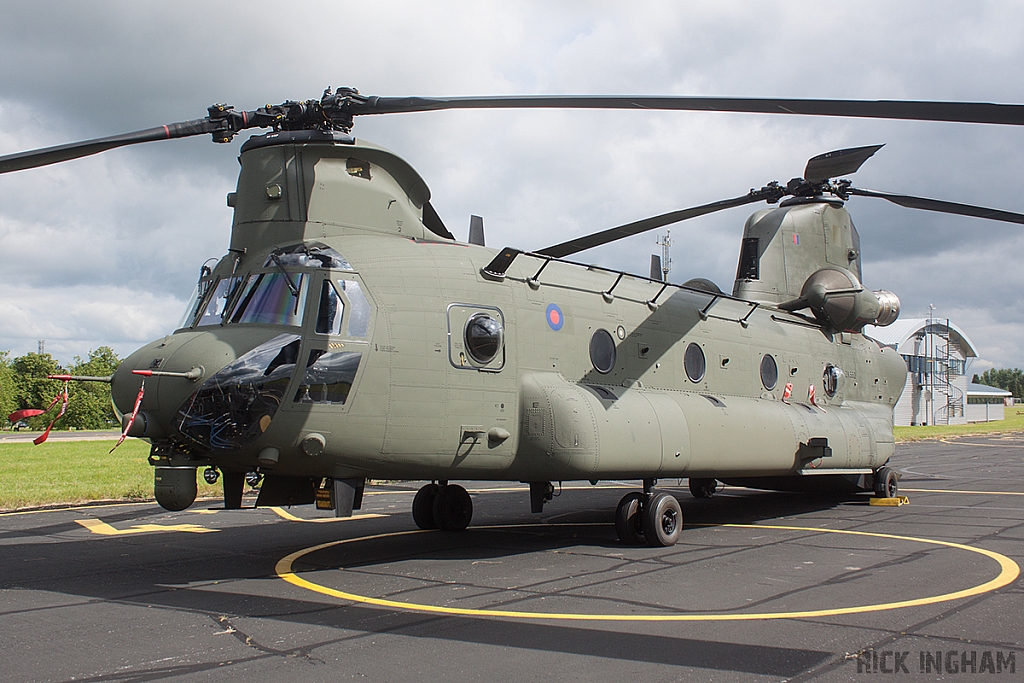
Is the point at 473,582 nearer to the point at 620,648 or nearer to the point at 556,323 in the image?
the point at 620,648

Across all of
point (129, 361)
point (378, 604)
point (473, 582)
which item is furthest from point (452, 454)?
point (129, 361)

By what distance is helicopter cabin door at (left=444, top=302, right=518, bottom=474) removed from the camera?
32.4 ft

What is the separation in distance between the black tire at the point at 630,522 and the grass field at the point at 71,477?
10558mm

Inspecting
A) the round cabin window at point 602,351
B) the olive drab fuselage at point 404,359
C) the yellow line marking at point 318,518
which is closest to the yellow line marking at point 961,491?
the olive drab fuselage at point 404,359

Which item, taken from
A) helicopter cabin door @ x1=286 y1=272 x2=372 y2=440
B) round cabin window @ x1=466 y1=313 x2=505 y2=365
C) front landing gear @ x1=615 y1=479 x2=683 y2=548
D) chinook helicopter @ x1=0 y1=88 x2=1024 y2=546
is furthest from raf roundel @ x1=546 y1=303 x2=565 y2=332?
helicopter cabin door @ x1=286 y1=272 x2=372 y2=440

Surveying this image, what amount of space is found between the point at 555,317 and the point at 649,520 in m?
3.16

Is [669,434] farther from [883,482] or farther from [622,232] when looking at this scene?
[883,482]

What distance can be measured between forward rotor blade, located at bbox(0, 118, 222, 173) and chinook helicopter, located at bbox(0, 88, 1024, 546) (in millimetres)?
21

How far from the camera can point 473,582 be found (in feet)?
29.2

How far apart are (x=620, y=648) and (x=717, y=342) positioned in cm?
878

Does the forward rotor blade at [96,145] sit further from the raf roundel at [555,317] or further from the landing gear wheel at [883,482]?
the landing gear wheel at [883,482]

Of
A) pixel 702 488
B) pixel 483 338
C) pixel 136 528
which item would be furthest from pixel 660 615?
pixel 702 488

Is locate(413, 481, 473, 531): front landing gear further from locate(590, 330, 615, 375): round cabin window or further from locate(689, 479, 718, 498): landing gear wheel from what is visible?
locate(689, 479, 718, 498): landing gear wheel

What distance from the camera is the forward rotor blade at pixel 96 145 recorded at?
787 centimetres
